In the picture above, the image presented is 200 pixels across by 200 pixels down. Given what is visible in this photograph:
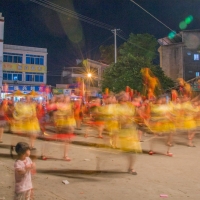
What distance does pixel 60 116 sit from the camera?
8.22 m

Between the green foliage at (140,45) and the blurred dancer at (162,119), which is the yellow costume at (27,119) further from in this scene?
the green foliage at (140,45)

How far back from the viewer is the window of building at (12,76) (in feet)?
128

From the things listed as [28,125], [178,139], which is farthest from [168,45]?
[28,125]

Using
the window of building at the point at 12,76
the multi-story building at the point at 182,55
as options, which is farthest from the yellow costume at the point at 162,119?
the window of building at the point at 12,76

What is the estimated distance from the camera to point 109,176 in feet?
21.0

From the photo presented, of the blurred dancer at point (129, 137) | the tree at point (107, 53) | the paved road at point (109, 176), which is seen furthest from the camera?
the tree at point (107, 53)

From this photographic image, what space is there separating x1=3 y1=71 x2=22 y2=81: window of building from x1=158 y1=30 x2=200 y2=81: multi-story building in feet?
66.0

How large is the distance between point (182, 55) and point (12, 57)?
22.7 meters

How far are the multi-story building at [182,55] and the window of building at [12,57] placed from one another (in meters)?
19.8

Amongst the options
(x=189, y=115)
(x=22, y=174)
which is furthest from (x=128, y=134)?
(x=189, y=115)

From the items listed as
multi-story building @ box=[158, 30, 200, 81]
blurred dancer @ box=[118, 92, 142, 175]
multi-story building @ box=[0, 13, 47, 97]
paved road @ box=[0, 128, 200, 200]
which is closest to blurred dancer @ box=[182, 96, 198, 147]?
paved road @ box=[0, 128, 200, 200]

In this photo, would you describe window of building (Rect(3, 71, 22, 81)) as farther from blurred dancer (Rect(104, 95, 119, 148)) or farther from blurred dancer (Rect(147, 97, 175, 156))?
blurred dancer (Rect(147, 97, 175, 156))

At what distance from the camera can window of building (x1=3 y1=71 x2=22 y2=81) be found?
39.2 m

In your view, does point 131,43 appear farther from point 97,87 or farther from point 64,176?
point 64,176
